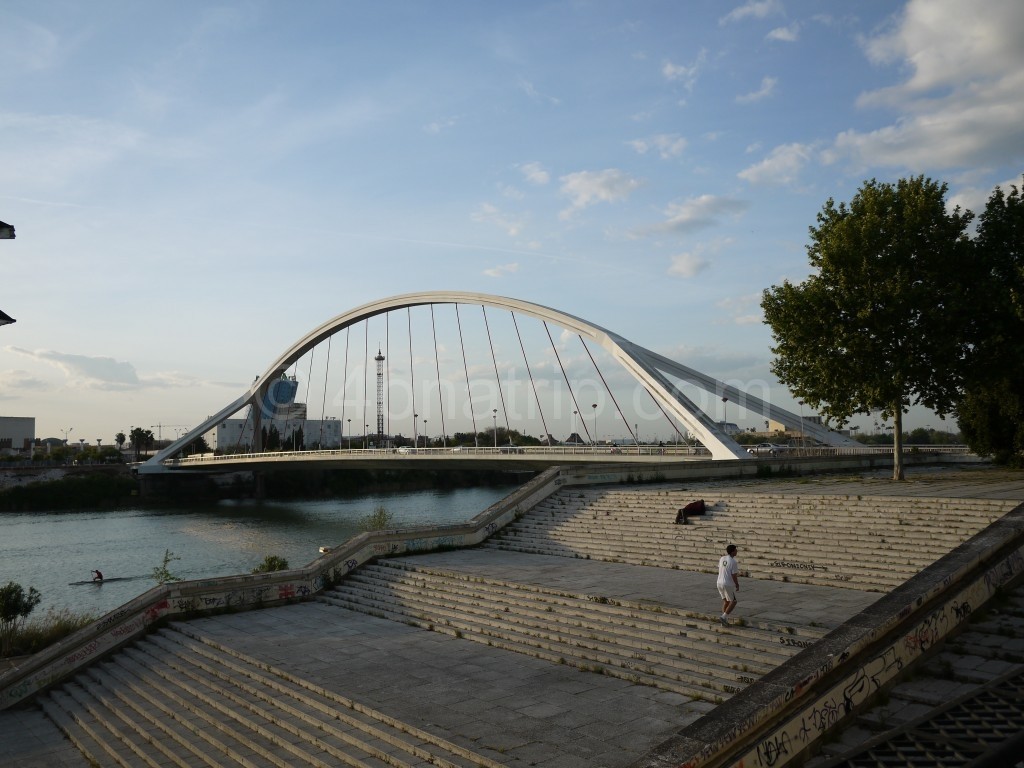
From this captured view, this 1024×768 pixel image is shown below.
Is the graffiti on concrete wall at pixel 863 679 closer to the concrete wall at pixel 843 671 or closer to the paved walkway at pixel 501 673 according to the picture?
the concrete wall at pixel 843 671

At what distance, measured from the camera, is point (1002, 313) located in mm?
20688

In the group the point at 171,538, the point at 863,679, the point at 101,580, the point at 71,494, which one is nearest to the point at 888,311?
the point at 863,679

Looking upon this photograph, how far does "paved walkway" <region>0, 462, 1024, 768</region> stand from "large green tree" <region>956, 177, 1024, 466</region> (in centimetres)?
703

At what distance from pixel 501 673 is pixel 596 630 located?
5.44 ft

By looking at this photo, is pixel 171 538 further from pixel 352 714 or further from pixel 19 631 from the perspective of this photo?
pixel 352 714

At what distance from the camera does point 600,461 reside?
32625mm

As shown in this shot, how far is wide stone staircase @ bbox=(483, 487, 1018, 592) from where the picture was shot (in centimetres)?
1223

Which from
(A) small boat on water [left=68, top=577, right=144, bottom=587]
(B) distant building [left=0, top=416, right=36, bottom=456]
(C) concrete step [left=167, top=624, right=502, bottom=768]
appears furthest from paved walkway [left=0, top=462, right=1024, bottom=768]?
(B) distant building [left=0, top=416, right=36, bottom=456]

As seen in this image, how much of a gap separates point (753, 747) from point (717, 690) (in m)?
2.69

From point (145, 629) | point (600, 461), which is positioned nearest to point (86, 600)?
point (145, 629)

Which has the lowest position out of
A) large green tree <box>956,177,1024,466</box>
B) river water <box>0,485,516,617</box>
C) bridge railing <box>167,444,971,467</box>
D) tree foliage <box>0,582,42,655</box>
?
river water <box>0,485,516,617</box>

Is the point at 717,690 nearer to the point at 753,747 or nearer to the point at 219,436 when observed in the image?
the point at 753,747

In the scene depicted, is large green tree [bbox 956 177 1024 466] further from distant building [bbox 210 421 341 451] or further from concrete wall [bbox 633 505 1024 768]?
distant building [bbox 210 421 341 451]

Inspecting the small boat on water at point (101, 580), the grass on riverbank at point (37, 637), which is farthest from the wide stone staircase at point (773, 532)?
the small boat on water at point (101, 580)
